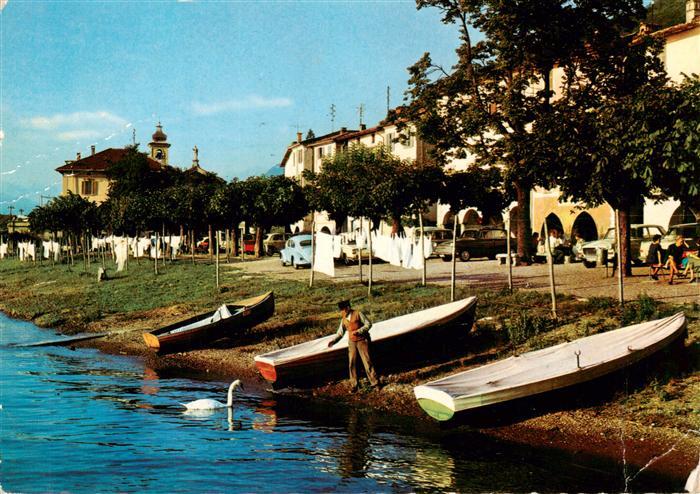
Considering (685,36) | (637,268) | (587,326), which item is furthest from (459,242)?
(587,326)

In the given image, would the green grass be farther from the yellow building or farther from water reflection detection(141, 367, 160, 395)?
the yellow building

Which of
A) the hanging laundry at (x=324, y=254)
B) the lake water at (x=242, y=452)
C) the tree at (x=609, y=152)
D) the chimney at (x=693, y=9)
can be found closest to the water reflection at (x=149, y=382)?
the lake water at (x=242, y=452)

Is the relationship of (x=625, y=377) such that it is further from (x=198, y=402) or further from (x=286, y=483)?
(x=198, y=402)

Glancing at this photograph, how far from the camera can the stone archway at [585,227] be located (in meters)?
48.0

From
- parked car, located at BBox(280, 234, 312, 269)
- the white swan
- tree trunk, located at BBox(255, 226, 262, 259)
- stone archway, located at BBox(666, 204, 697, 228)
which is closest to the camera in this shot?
the white swan

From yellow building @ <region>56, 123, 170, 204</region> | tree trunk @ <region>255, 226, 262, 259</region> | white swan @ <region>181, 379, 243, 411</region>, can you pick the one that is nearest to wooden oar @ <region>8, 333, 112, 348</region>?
white swan @ <region>181, 379, 243, 411</region>

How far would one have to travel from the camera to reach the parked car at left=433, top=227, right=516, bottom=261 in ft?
131

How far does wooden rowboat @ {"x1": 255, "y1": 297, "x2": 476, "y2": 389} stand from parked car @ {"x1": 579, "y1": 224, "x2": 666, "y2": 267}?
1447 cm

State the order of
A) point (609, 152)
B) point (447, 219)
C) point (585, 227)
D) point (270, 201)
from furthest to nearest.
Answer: point (447, 219) < point (270, 201) < point (585, 227) < point (609, 152)

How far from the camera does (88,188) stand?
107312 mm

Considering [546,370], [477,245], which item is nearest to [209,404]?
[546,370]

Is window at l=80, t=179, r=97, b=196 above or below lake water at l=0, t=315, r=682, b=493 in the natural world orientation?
above

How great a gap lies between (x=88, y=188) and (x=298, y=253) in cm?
7304

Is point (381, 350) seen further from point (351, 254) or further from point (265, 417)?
point (351, 254)
